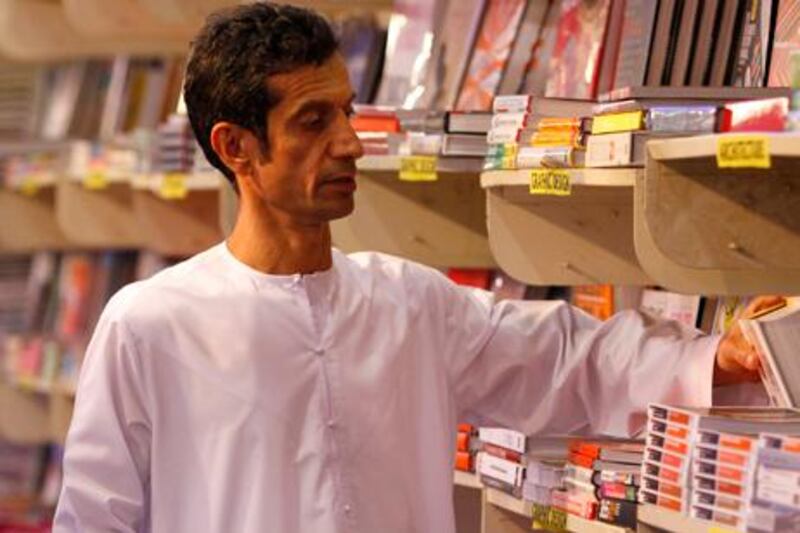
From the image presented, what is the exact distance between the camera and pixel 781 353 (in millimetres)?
2871

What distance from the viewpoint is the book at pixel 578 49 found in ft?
12.5

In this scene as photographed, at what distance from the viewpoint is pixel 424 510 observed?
332 cm

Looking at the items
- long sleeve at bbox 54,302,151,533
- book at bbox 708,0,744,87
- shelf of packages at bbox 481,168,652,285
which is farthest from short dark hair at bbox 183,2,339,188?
book at bbox 708,0,744,87

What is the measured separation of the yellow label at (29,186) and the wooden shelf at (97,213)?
362 mm

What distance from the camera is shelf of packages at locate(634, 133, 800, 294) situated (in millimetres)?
3000

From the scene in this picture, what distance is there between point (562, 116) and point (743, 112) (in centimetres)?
70

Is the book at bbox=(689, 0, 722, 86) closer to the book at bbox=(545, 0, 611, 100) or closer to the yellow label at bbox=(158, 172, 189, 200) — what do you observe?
the book at bbox=(545, 0, 611, 100)

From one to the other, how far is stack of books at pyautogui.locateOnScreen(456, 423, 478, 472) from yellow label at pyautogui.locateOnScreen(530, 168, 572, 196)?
0.77 m

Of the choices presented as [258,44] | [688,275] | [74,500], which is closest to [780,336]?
[688,275]

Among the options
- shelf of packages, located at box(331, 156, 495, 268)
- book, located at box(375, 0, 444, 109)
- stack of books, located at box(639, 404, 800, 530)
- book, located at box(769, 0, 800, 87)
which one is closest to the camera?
stack of books, located at box(639, 404, 800, 530)

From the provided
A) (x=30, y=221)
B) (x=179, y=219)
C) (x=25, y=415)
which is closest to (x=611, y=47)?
(x=179, y=219)

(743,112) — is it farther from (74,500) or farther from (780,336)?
(74,500)

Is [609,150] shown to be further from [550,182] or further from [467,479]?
[467,479]

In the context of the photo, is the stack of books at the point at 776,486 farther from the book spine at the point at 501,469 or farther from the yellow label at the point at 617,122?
the book spine at the point at 501,469
